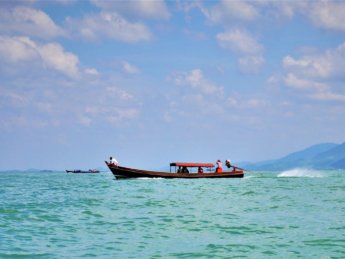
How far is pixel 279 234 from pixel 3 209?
20430mm

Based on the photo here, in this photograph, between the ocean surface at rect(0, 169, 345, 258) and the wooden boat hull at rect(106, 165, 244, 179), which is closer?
the ocean surface at rect(0, 169, 345, 258)

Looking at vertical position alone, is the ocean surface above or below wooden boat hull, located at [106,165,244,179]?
below

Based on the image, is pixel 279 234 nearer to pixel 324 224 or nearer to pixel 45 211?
pixel 324 224

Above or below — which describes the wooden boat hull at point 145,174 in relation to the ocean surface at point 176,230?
above

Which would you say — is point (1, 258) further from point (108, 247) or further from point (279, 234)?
point (279, 234)

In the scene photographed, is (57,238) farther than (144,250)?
Yes

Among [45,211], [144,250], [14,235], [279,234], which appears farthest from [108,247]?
[45,211]

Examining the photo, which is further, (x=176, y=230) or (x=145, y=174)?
(x=145, y=174)

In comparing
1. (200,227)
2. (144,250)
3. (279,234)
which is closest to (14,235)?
(144,250)

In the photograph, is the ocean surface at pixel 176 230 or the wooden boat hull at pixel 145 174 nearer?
the ocean surface at pixel 176 230

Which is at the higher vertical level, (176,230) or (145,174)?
(145,174)

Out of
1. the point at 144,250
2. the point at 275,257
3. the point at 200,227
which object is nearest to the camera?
the point at 275,257

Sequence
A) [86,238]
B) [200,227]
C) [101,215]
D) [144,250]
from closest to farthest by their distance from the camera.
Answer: [144,250], [86,238], [200,227], [101,215]

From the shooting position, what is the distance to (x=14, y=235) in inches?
888
